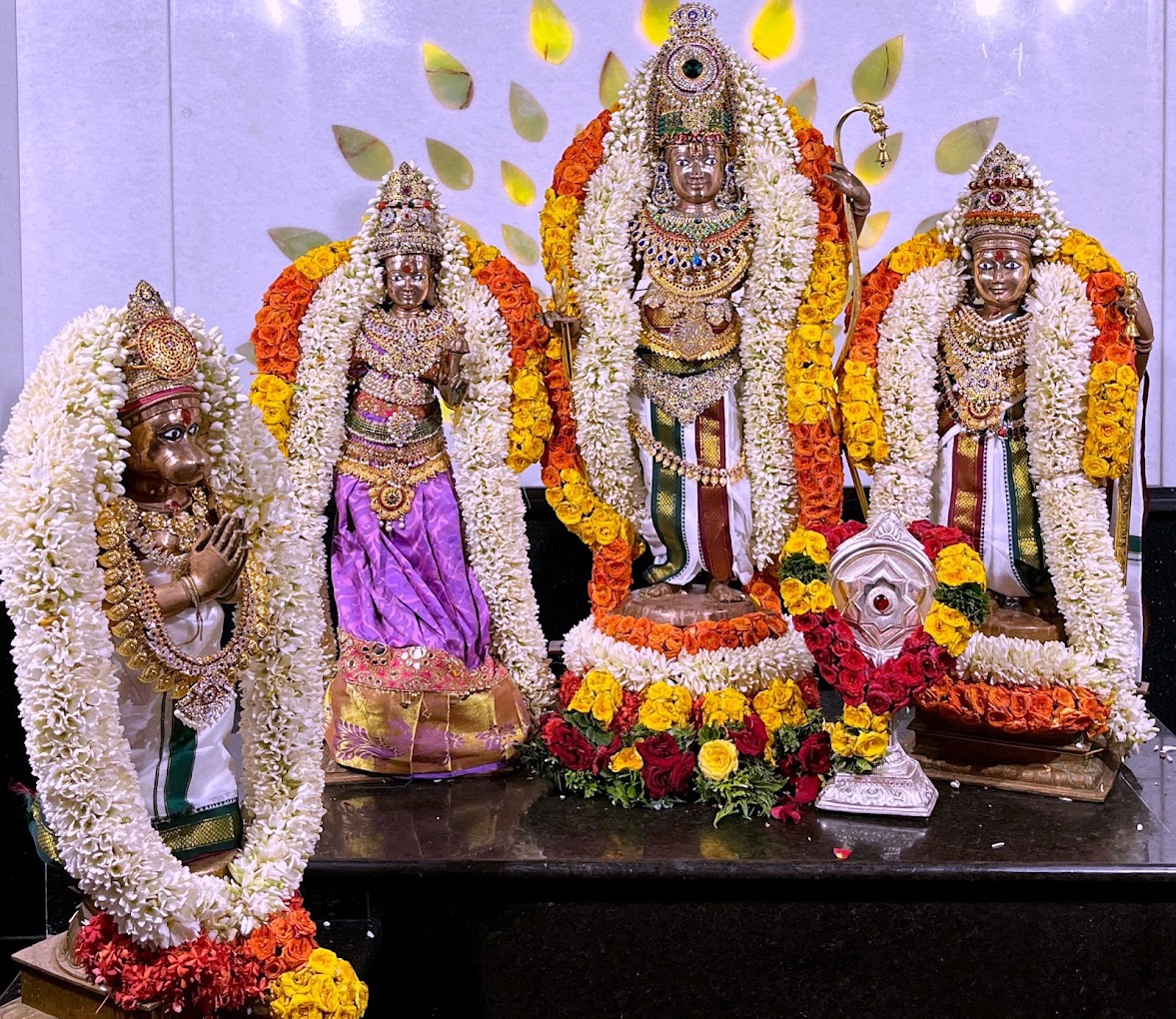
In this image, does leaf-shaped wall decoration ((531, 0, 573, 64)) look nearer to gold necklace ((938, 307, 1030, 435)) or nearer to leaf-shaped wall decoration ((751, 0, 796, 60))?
leaf-shaped wall decoration ((751, 0, 796, 60))

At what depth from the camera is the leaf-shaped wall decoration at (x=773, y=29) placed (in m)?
5.71

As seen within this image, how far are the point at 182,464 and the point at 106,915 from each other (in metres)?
1.03

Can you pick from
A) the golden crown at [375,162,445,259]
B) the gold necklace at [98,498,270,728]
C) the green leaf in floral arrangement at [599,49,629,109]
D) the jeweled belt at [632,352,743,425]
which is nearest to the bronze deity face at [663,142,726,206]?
the jeweled belt at [632,352,743,425]

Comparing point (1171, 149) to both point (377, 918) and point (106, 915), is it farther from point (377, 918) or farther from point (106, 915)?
point (106, 915)

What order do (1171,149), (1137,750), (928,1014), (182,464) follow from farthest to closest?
(1171,149), (1137,750), (928,1014), (182,464)

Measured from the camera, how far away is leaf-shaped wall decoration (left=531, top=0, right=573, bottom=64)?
5781mm

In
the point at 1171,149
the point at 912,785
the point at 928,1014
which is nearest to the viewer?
the point at 928,1014

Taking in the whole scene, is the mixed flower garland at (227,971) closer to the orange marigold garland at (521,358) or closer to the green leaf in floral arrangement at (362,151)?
the orange marigold garland at (521,358)

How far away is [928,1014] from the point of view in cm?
381

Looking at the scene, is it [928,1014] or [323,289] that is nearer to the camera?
[928,1014]

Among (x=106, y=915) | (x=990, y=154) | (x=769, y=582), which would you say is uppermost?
(x=990, y=154)

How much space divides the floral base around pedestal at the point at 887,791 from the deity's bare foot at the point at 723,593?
776 mm

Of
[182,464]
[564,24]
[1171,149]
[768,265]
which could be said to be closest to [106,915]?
[182,464]

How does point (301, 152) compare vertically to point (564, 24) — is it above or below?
below
